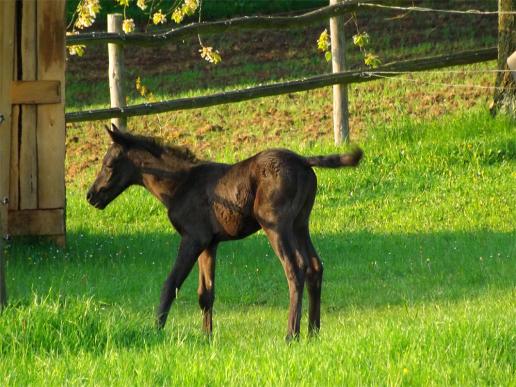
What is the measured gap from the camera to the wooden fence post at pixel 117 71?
14797mm

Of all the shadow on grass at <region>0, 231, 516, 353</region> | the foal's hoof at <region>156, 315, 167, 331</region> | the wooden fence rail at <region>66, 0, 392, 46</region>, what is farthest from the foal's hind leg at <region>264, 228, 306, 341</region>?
the wooden fence rail at <region>66, 0, 392, 46</region>

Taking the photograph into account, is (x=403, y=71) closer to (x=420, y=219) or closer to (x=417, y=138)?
(x=417, y=138)

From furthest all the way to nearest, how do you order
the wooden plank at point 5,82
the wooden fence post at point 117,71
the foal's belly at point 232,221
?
the wooden fence post at point 117,71, the wooden plank at point 5,82, the foal's belly at point 232,221

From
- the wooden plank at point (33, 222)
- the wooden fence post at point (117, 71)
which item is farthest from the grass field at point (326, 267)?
the wooden fence post at point (117, 71)

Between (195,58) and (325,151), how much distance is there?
877 cm

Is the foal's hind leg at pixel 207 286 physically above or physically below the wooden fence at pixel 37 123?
below

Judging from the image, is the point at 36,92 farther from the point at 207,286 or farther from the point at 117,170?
the point at 207,286

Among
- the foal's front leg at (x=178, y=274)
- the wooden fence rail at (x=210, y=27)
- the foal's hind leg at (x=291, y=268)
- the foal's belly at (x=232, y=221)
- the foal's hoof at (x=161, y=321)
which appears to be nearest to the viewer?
the foal's hind leg at (x=291, y=268)

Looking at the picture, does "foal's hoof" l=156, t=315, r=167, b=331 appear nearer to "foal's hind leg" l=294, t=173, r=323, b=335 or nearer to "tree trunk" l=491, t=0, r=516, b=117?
"foal's hind leg" l=294, t=173, r=323, b=335

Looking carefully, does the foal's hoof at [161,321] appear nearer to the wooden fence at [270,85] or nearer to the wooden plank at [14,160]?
the wooden plank at [14,160]

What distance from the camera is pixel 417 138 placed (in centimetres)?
1600

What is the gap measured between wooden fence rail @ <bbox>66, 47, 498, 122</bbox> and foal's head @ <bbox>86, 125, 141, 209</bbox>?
4.68m

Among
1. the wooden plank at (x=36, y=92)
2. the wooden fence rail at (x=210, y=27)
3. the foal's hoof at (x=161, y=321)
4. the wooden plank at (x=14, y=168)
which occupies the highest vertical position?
the wooden fence rail at (x=210, y=27)

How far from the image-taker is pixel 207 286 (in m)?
9.30
